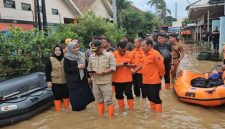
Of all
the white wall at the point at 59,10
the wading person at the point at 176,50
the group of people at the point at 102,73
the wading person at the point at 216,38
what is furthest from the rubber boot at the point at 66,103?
the white wall at the point at 59,10

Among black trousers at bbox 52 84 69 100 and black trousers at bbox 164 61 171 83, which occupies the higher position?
black trousers at bbox 164 61 171 83

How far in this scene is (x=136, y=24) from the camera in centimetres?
2833

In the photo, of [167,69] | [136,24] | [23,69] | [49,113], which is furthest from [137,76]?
[136,24]

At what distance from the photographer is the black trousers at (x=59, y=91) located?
7.40m

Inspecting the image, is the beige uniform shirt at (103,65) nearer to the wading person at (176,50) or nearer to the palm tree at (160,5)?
the wading person at (176,50)

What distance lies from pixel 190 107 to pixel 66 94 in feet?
Answer: 9.78

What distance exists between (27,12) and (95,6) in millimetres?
10096

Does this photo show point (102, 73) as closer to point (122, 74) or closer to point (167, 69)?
point (122, 74)

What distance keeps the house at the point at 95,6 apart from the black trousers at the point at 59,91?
17112 mm

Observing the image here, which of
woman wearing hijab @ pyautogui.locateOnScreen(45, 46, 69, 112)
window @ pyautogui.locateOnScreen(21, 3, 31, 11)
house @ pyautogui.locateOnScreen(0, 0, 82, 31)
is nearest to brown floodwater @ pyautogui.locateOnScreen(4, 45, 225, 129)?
woman wearing hijab @ pyautogui.locateOnScreen(45, 46, 69, 112)

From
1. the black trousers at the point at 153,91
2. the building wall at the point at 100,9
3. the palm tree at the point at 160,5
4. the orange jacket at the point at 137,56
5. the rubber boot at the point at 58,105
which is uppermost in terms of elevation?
the palm tree at the point at 160,5

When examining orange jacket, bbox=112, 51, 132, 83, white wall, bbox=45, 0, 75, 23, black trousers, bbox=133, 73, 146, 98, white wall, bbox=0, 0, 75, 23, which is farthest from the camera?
white wall, bbox=45, 0, 75, 23

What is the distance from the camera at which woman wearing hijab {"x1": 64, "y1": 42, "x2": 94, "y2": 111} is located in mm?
7004

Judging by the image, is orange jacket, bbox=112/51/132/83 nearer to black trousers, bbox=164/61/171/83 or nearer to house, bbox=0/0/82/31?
black trousers, bbox=164/61/171/83
